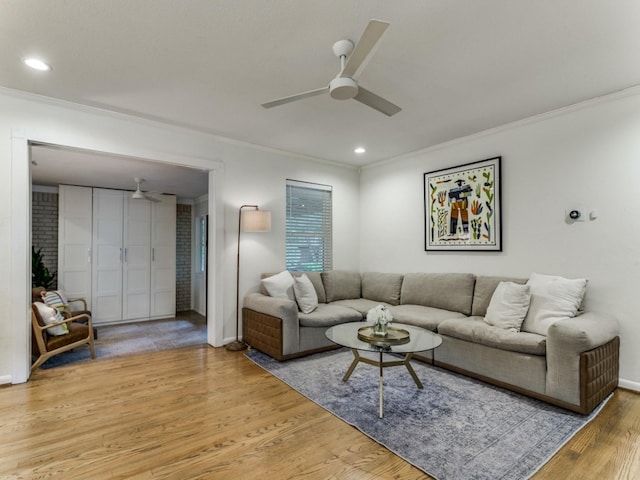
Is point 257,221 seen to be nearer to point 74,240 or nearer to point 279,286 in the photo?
point 279,286

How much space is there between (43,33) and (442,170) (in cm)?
413

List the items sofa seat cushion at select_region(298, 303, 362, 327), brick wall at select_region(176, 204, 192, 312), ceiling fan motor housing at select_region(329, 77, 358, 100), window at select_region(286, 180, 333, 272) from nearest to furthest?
ceiling fan motor housing at select_region(329, 77, 358, 100) < sofa seat cushion at select_region(298, 303, 362, 327) < window at select_region(286, 180, 333, 272) < brick wall at select_region(176, 204, 192, 312)

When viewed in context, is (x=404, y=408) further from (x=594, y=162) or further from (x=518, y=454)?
(x=594, y=162)

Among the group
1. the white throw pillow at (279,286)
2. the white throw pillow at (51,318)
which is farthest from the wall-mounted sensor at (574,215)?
the white throw pillow at (51,318)

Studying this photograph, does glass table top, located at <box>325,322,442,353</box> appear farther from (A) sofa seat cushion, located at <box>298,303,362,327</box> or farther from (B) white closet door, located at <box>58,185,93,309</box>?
(B) white closet door, located at <box>58,185,93,309</box>

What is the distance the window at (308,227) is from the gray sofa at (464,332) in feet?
1.20

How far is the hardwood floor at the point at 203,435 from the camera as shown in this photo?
73.0 inches

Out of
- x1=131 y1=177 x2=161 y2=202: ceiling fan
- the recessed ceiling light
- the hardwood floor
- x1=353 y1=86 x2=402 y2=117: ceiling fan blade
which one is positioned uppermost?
the recessed ceiling light

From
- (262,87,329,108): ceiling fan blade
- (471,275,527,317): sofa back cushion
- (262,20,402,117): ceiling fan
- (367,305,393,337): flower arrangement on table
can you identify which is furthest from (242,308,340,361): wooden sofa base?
(262,20,402,117): ceiling fan

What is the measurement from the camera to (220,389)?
2.92m

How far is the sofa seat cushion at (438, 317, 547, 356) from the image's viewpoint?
267 cm

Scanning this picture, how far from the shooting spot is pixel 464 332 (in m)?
3.11

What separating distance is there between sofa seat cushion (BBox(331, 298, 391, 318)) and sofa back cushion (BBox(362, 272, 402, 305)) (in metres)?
0.09

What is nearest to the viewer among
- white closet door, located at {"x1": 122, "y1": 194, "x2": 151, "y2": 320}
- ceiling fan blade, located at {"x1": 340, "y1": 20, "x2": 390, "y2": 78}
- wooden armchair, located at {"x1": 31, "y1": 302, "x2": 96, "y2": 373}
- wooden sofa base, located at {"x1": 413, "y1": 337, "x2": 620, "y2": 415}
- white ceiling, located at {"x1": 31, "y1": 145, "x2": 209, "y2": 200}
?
ceiling fan blade, located at {"x1": 340, "y1": 20, "x2": 390, "y2": 78}
